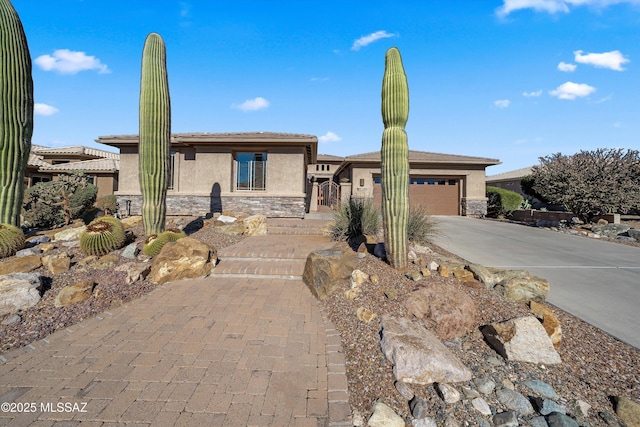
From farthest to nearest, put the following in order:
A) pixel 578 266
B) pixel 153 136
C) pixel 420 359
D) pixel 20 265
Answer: pixel 153 136 < pixel 578 266 < pixel 20 265 < pixel 420 359

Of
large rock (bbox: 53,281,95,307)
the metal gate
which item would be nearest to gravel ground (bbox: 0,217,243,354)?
large rock (bbox: 53,281,95,307)

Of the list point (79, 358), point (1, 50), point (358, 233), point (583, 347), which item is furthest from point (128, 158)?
point (583, 347)

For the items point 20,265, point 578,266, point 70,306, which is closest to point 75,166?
point 20,265

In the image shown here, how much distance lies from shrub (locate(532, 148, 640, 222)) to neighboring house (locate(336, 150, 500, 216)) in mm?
5240

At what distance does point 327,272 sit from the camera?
14.9ft

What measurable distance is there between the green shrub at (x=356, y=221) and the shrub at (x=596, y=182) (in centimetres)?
1034

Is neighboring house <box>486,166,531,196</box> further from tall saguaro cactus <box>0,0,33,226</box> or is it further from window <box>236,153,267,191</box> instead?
tall saguaro cactus <box>0,0,33,226</box>

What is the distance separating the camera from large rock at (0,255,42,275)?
16.2 ft

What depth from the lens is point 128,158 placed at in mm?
13266

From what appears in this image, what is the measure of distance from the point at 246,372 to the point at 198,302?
78.4 inches

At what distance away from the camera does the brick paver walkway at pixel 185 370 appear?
215 centimetres

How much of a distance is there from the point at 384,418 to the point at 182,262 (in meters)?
4.42

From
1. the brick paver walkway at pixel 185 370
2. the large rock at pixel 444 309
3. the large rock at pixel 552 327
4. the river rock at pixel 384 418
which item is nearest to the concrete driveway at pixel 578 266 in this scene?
the large rock at pixel 552 327

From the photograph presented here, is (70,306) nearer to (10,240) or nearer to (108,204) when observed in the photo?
(10,240)
